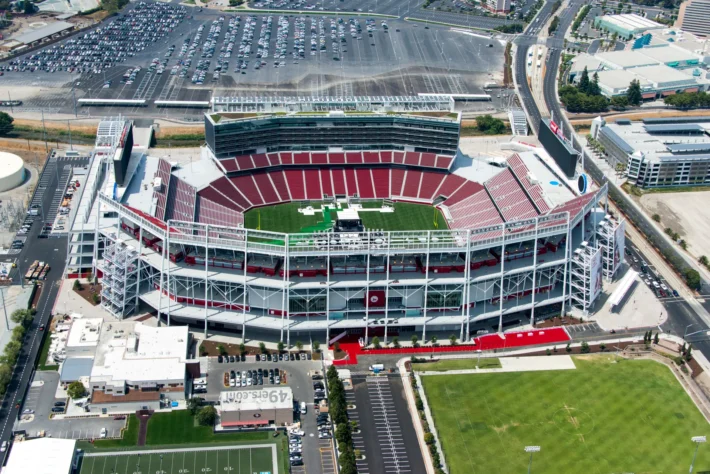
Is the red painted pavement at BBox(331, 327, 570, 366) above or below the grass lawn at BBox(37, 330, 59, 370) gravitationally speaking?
above

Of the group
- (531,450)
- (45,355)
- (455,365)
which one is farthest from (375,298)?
(45,355)

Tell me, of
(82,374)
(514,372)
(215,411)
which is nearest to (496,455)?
(514,372)

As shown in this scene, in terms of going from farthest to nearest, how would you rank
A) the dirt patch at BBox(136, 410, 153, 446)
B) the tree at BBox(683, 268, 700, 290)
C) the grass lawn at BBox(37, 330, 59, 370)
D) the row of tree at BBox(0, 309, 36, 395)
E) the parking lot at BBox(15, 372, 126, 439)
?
1. the tree at BBox(683, 268, 700, 290)
2. the grass lawn at BBox(37, 330, 59, 370)
3. the row of tree at BBox(0, 309, 36, 395)
4. the parking lot at BBox(15, 372, 126, 439)
5. the dirt patch at BBox(136, 410, 153, 446)

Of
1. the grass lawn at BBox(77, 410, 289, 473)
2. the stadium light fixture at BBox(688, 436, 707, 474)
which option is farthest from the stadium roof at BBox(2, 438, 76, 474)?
the stadium light fixture at BBox(688, 436, 707, 474)

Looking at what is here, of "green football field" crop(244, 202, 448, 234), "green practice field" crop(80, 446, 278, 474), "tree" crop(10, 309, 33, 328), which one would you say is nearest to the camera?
"green practice field" crop(80, 446, 278, 474)

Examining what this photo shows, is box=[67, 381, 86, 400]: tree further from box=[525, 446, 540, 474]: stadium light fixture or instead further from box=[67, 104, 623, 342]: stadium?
box=[525, 446, 540, 474]: stadium light fixture

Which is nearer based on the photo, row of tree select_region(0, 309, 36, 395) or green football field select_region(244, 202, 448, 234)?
row of tree select_region(0, 309, 36, 395)

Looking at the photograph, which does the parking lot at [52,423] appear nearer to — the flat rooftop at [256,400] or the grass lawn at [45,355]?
the grass lawn at [45,355]
